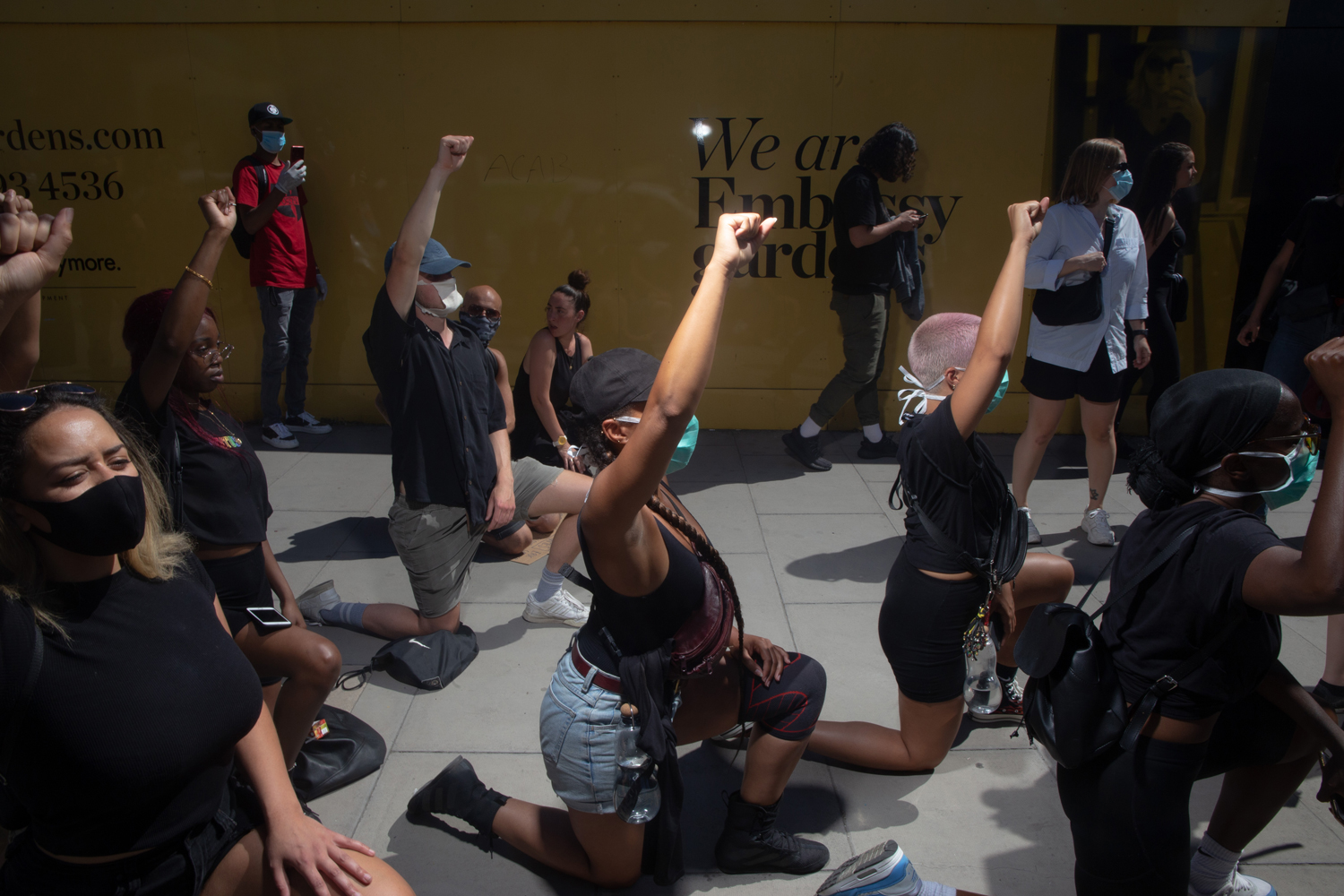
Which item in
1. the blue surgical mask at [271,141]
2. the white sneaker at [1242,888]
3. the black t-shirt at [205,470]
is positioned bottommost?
the white sneaker at [1242,888]

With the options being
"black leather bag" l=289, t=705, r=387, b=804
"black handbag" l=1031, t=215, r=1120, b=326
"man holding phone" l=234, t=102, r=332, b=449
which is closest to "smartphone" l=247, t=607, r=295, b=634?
"black leather bag" l=289, t=705, r=387, b=804

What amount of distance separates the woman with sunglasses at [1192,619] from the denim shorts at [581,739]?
1.18m

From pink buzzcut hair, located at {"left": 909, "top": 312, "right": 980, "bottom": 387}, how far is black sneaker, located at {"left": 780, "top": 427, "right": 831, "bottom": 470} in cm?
339

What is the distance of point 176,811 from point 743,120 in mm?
5941

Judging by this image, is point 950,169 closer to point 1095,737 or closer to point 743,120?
point 743,120

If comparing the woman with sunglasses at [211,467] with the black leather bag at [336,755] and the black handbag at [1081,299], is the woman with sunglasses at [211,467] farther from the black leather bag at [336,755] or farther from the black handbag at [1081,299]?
the black handbag at [1081,299]

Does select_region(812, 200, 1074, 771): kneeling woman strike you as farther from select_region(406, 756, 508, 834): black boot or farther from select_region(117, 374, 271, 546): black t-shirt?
select_region(117, 374, 271, 546): black t-shirt

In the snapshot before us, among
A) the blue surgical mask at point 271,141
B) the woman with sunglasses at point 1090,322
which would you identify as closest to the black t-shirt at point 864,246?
the woman with sunglasses at point 1090,322

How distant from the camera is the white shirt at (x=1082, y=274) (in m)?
4.82

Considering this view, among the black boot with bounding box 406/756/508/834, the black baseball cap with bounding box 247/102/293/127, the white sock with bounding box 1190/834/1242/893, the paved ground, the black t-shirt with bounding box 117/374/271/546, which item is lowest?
the paved ground

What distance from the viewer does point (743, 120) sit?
661cm

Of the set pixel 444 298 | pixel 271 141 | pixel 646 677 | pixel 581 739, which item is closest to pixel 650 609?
pixel 646 677

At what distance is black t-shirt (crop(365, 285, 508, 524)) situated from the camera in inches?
146

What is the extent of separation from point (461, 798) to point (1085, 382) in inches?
158
